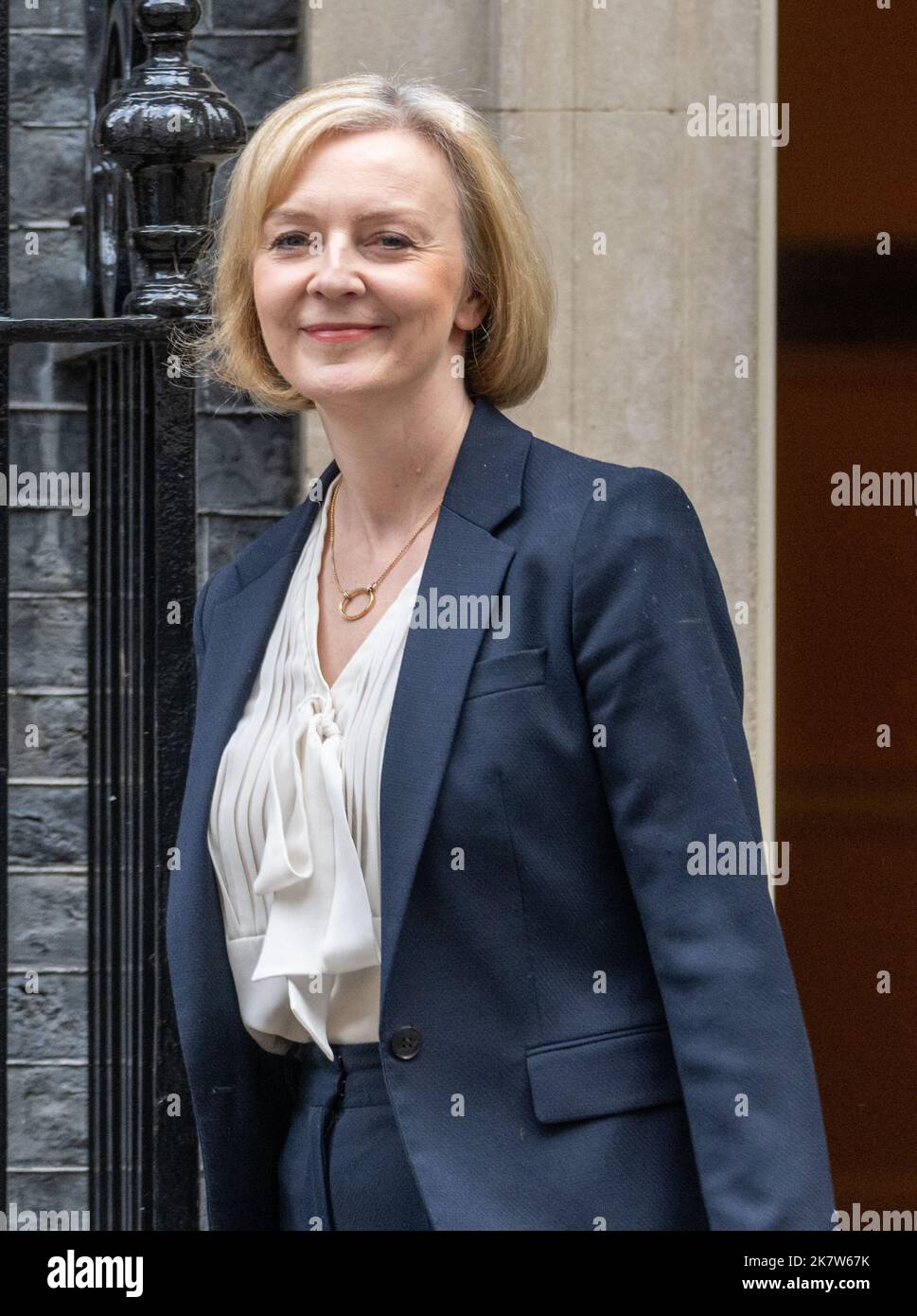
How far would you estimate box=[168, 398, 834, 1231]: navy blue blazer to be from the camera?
195 centimetres

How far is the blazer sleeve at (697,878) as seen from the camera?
1.93 meters

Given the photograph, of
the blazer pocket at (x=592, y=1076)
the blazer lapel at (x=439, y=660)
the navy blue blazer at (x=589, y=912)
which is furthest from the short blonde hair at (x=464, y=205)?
the blazer pocket at (x=592, y=1076)

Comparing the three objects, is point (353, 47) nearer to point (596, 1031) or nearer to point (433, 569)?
point (433, 569)

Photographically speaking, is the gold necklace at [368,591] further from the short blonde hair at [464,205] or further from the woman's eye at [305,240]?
the woman's eye at [305,240]

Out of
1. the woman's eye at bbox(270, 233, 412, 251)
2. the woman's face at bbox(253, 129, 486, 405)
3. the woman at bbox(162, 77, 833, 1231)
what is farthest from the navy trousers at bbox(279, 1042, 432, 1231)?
the woman's eye at bbox(270, 233, 412, 251)

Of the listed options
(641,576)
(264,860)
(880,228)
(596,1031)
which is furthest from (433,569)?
(880,228)

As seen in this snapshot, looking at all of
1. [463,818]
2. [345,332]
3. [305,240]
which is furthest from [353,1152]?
[305,240]

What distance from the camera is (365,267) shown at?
2.09 meters

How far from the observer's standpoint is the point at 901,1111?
3.97 metres

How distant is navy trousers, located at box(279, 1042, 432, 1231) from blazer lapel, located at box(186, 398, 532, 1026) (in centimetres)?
17

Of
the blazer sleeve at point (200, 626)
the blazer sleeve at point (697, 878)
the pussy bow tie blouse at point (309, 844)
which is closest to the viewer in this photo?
the blazer sleeve at point (697, 878)

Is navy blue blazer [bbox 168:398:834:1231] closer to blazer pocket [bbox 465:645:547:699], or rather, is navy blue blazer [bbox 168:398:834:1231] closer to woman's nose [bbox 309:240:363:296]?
blazer pocket [bbox 465:645:547:699]

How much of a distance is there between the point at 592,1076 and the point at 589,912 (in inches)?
7.1

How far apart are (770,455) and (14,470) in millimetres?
1636
